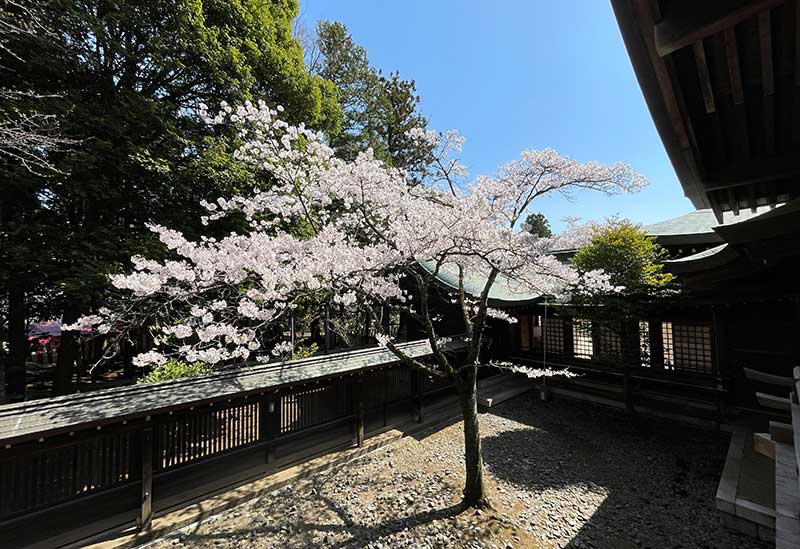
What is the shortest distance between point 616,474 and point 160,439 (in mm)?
7798

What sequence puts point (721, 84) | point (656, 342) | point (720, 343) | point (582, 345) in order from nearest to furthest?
point (721, 84)
point (720, 343)
point (656, 342)
point (582, 345)

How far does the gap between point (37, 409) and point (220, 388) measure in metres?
1.97

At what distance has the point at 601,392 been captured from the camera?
8.90 m

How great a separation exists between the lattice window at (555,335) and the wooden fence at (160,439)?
21.6 feet

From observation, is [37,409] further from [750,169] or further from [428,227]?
[750,169]

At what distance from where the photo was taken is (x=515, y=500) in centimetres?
486

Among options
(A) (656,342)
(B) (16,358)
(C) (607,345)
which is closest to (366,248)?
(C) (607,345)

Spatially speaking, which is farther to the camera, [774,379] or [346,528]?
[346,528]

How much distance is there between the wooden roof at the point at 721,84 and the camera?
123cm

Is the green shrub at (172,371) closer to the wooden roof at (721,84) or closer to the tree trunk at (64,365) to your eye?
the tree trunk at (64,365)

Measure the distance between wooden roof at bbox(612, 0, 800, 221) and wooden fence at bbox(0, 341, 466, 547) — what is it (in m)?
5.86

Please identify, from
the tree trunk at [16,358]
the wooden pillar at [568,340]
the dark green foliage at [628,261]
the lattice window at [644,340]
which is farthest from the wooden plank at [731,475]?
the tree trunk at [16,358]

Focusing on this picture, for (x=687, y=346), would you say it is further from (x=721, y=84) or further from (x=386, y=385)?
(x=721, y=84)

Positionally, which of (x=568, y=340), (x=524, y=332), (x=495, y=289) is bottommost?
(x=568, y=340)
